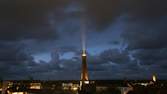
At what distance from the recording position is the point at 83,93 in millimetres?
125125

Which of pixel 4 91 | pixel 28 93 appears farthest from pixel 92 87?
pixel 4 91

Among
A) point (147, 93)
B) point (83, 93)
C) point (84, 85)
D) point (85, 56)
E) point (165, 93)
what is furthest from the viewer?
point (85, 56)

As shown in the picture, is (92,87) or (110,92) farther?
(92,87)

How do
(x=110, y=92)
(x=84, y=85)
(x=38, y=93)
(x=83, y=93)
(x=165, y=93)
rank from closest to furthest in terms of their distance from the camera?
(x=165, y=93) → (x=83, y=93) → (x=110, y=92) → (x=38, y=93) → (x=84, y=85)

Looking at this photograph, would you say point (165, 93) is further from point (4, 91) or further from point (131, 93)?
point (4, 91)

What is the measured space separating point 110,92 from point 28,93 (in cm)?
3424

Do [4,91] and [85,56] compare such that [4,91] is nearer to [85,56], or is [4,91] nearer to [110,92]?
[110,92]

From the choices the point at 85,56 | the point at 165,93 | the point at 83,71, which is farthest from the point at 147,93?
the point at 85,56

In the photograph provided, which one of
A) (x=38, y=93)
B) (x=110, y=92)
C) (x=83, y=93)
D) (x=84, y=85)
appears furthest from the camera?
(x=84, y=85)

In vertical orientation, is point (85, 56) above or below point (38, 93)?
above

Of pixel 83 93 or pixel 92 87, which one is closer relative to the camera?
pixel 83 93

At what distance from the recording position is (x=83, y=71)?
164625 millimetres

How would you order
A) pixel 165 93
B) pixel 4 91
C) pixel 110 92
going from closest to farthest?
pixel 165 93, pixel 4 91, pixel 110 92

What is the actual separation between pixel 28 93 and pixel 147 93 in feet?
194
